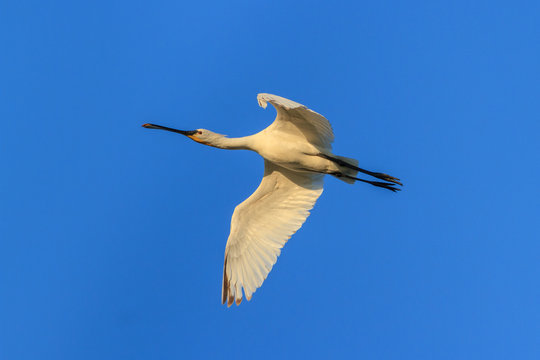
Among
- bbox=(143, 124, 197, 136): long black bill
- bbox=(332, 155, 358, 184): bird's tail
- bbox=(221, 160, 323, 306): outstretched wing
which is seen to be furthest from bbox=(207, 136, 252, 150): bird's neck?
bbox=(332, 155, 358, 184): bird's tail

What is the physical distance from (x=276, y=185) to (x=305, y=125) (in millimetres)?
1920

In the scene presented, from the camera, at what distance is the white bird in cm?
1213

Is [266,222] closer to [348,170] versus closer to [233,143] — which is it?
[233,143]

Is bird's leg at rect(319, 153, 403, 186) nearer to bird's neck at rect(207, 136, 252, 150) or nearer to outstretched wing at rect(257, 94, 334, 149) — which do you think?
outstretched wing at rect(257, 94, 334, 149)

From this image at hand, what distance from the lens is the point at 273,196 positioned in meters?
13.4

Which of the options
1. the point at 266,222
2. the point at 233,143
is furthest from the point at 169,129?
the point at 266,222

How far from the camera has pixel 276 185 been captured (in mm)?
13367

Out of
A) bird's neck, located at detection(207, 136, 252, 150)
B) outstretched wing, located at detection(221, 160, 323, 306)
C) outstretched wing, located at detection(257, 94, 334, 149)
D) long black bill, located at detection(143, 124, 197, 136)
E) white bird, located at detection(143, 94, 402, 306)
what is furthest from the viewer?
long black bill, located at detection(143, 124, 197, 136)

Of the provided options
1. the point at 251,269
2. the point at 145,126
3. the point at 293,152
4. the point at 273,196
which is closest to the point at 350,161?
the point at 293,152

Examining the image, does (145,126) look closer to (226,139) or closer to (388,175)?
(226,139)

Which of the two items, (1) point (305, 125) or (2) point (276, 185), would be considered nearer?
(1) point (305, 125)

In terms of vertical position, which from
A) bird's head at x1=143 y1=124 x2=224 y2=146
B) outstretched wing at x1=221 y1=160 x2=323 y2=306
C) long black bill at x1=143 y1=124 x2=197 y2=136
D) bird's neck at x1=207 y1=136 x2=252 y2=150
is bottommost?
outstretched wing at x1=221 y1=160 x2=323 y2=306

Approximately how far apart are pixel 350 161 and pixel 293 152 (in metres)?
1.11

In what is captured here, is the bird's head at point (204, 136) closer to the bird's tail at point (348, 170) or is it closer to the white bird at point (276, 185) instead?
the white bird at point (276, 185)
